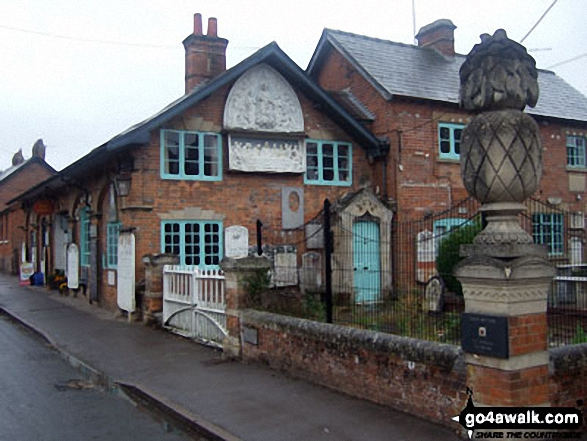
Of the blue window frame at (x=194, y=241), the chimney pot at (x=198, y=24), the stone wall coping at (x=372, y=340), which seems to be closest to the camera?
the stone wall coping at (x=372, y=340)

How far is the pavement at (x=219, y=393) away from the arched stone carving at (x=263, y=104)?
5983 mm

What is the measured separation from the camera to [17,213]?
116 ft

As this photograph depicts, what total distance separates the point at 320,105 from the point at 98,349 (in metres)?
9.20

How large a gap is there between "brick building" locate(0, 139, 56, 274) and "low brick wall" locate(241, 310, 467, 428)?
16617mm

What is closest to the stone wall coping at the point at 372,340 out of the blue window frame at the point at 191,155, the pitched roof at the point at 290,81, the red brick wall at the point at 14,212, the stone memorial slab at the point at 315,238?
the pitched roof at the point at 290,81

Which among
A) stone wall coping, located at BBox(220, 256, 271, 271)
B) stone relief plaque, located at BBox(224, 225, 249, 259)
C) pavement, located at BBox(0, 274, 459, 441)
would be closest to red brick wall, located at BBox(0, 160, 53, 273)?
stone relief plaque, located at BBox(224, 225, 249, 259)

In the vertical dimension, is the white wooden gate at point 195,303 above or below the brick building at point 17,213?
below

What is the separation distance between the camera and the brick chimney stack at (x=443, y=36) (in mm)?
21422

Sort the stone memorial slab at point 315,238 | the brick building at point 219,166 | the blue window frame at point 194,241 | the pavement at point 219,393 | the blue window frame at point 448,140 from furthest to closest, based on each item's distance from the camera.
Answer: the blue window frame at point 448,140 < the stone memorial slab at point 315,238 < the blue window frame at point 194,241 < the brick building at point 219,166 < the pavement at point 219,393

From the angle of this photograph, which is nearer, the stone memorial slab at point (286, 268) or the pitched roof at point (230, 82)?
the pitched roof at point (230, 82)

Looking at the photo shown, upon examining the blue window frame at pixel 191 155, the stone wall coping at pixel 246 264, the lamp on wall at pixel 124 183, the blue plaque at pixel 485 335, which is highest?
the blue window frame at pixel 191 155

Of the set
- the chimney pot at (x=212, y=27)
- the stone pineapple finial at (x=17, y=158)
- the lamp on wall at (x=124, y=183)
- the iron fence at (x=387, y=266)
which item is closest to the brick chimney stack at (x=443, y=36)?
the iron fence at (x=387, y=266)

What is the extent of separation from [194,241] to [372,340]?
888 centimetres

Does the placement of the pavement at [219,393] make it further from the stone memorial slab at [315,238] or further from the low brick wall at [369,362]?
the stone memorial slab at [315,238]
